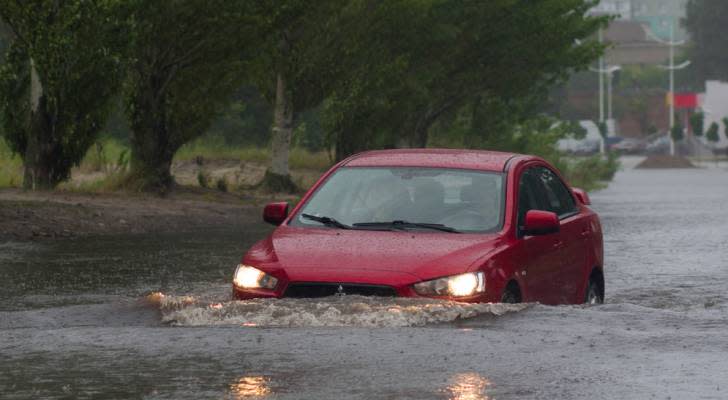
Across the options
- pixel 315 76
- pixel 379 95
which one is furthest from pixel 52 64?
pixel 379 95

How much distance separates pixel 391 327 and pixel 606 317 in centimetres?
163

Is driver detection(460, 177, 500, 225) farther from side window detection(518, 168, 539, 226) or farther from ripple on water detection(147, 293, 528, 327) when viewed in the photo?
ripple on water detection(147, 293, 528, 327)

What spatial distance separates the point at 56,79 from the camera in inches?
1066

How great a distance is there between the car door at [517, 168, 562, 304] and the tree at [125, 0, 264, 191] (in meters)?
17.2

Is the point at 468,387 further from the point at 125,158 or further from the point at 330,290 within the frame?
the point at 125,158

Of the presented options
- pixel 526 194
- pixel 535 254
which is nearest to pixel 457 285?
pixel 535 254

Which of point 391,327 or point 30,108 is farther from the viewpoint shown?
point 30,108

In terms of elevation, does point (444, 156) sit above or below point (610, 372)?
above

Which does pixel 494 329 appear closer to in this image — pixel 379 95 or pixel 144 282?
pixel 144 282

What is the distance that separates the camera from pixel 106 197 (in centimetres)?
2753

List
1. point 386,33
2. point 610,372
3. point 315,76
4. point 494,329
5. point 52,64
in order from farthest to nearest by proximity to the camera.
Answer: point 386,33, point 315,76, point 52,64, point 494,329, point 610,372

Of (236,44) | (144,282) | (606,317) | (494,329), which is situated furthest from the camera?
(236,44)

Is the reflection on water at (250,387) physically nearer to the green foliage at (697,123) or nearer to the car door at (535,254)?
the car door at (535,254)

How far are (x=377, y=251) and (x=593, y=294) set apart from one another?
285cm
